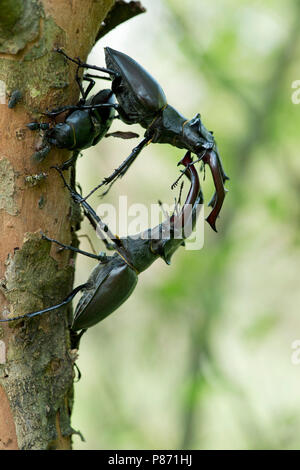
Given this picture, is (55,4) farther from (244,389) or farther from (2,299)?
(244,389)

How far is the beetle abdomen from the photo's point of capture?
2.23 metres

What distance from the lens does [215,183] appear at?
210cm

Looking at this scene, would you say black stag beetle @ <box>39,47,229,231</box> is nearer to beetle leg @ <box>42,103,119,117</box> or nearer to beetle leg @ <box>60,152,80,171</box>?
beetle leg @ <box>42,103,119,117</box>

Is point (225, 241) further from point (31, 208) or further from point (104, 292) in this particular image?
point (31, 208)

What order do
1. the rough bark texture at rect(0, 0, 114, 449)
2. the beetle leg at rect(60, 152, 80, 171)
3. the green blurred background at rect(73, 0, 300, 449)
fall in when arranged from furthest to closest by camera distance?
the green blurred background at rect(73, 0, 300, 449)
the beetle leg at rect(60, 152, 80, 171)
the rough bark texture at rect(0, 0, 114, 449)

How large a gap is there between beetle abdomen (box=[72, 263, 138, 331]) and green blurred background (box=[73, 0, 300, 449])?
3.50 meters

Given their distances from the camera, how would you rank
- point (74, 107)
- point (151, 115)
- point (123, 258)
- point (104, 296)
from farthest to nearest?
1. point (123, 258)
2. point (104, 296)
3. point (151, 115)
4. point (74, 107)

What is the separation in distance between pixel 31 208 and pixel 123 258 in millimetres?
638

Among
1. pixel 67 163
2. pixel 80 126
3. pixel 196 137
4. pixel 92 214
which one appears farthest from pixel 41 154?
pixel 196 137

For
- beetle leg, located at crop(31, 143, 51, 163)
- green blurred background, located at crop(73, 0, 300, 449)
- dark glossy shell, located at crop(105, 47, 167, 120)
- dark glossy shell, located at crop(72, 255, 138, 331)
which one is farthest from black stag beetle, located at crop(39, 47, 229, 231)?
green blurred background, located at crop(73, 0, 300, 449)

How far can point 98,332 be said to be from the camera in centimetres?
787

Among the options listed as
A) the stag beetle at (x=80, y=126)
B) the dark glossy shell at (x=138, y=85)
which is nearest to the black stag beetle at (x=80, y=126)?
the stag beetle at (x=80, y=126)

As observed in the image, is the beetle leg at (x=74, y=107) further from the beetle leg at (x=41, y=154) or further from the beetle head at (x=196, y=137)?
the beetle head at (x=196, y=137)
